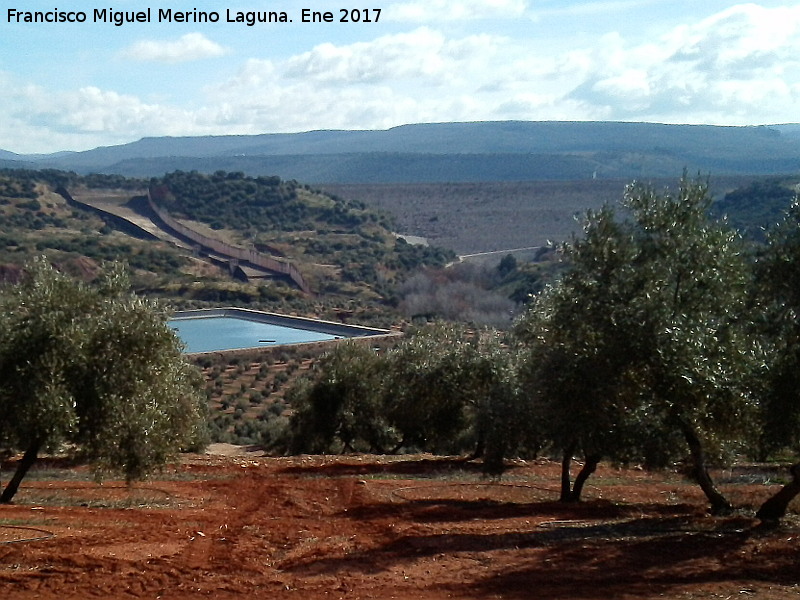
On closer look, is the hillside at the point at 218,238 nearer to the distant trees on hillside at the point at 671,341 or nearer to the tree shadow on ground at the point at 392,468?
the tree shadow on ground at the point at 392,468

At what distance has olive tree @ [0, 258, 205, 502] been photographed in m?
17.7

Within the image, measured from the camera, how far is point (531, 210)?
12650cm

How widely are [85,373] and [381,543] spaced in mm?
6503

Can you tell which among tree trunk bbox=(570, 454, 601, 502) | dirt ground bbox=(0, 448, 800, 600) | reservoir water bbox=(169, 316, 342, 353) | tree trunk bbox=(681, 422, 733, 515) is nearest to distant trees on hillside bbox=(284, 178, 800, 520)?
tree trunk bbox=(681, 422, 733, 515)

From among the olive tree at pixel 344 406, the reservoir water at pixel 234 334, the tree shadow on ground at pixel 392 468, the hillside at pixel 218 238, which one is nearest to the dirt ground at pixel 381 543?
the tree shadow on ground at pixel 392 468

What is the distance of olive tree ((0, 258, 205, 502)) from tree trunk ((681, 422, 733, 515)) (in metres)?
9.49

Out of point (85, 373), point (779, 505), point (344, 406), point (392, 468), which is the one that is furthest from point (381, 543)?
point (344, 406)

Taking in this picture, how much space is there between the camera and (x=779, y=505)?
16.1 metres

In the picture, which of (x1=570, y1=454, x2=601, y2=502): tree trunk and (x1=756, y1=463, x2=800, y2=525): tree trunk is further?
(x1=570, y1=454, x2=601, y2=502): tree trunk

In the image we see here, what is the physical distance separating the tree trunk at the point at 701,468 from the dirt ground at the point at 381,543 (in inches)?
13.4

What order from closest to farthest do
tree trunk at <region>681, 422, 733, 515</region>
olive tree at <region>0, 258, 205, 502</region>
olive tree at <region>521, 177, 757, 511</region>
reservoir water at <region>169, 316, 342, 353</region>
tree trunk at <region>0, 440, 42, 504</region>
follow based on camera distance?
olive tree at <region>521, 177, 757, 511</region> → tree trunk at <region>681, 422, 733, 515</region> → olive tree at <region>0, 258, 205, 502</region> → tree trunk at <region>0, 440, 42, 504</region> → reservoir water at <region>169, 316, 342, 353</region>

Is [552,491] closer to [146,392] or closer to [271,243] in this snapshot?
[146,392]

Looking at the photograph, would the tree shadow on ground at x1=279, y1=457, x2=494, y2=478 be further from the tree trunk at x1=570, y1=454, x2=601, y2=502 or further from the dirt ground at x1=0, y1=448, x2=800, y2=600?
the tree trunk at x1=570, y1=454, x2=601, y2=502

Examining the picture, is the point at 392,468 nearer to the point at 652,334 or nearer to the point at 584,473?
the point at 584,473
